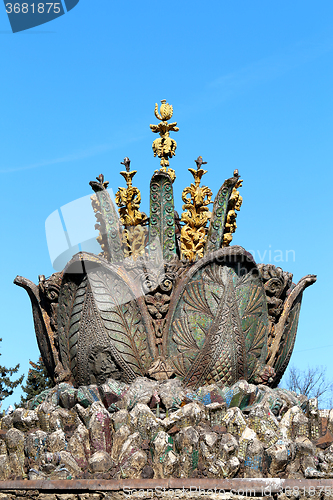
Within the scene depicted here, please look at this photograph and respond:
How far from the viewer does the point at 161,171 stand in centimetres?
1008

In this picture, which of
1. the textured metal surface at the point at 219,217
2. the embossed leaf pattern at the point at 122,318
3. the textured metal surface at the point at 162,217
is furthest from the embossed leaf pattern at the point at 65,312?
the textured metal surface at the point at 219,217

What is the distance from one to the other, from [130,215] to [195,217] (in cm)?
103

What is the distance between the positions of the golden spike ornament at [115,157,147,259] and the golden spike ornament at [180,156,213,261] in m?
0.67

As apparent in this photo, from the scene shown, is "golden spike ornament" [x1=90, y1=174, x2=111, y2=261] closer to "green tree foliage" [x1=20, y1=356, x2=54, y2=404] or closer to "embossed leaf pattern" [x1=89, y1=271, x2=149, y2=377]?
"embossed leaf pattern" [x1=89, y1=271, x2=149, y2=377]

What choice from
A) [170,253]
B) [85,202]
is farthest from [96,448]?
[85,202]

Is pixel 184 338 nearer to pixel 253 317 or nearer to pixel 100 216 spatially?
pixel 253 317

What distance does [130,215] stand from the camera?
10.5m

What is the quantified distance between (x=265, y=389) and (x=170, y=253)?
2.43 m

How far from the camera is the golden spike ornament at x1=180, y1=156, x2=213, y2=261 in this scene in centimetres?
1030

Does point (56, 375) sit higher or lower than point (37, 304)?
lower

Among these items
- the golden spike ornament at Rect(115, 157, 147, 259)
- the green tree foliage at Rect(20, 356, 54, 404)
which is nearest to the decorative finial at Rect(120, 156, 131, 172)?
the golden spike ornament at Rect(115, 157, 147, 259)

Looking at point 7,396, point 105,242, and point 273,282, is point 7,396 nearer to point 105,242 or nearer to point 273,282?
point 105,242

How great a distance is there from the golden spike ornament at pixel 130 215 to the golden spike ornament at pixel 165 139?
49cm

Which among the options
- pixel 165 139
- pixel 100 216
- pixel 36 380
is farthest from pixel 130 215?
pixel 36 380
